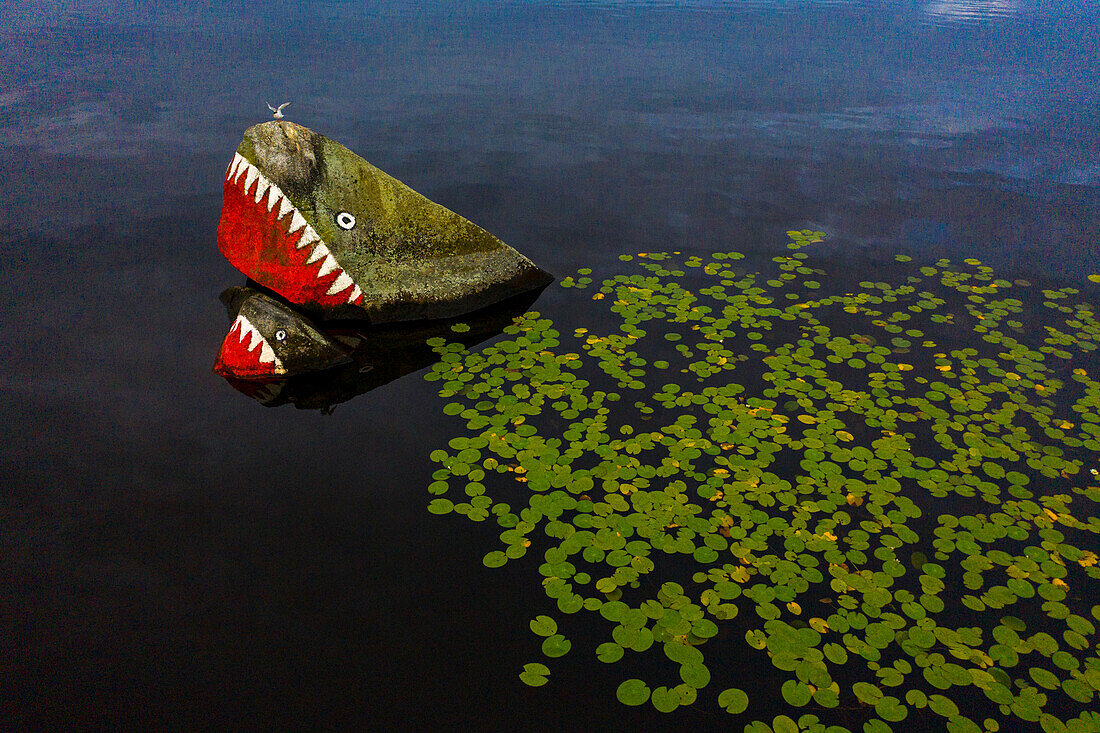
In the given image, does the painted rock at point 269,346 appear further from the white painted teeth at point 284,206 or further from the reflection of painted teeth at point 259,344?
the white painted teeth at point 284,206

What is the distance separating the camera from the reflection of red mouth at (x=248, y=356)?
20.9 feet

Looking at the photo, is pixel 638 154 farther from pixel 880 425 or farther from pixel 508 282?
pixel 880 425

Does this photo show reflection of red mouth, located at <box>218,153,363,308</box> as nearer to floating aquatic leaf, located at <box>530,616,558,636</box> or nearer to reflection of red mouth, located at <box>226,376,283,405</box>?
reflection of red mouth, located at <box>226,376,283,405</box>

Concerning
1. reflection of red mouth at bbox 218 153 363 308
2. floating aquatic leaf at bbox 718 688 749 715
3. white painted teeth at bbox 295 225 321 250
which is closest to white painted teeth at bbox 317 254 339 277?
reflection of red mouth at bbox 218 153 363 308

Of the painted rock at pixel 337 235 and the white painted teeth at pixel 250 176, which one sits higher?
the white painted teeth at pixel 250 176

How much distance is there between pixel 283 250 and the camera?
6965mm

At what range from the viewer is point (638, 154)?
1270cm

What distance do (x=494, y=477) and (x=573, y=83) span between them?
46.8 feet

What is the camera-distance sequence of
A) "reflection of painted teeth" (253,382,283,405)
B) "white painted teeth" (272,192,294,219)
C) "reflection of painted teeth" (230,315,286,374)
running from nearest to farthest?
"reflection of painted teeth" (253,382,283,405) → "reflection of painted teeth" (230,315,286,374) → "white painted teeth" (272,192,294,219)

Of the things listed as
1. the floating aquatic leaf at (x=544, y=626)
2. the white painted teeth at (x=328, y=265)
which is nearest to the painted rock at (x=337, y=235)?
the white painted teeth at (x=328, y=265)

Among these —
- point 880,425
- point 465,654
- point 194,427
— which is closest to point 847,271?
point 880,425

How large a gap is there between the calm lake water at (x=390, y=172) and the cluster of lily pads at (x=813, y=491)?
15.7 inches

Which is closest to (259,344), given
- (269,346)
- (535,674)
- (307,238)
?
(269,346)

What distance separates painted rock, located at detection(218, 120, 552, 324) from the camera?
6.94 m
